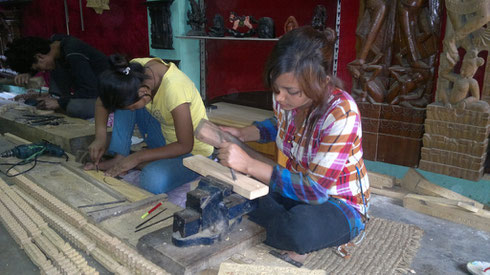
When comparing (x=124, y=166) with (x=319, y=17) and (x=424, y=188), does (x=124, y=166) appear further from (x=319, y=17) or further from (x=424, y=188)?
(x=424, y=188)

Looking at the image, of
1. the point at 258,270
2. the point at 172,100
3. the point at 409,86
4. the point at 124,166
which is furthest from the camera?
the point at 409,86

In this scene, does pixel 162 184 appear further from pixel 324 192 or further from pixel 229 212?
pixel 324 192

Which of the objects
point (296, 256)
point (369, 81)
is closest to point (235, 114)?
point (369, 81)

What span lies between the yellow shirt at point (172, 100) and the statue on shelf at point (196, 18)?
169 centimetres

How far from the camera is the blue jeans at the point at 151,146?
2.56 meters

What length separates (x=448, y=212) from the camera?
260 cm

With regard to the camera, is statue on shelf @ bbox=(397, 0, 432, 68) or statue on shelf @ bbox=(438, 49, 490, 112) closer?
statue on shelf @ bbox=(438, 49, 490, 112)

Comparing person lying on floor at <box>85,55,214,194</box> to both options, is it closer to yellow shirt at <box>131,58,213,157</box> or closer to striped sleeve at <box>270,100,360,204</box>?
yellow shirt at <box>131,58,213,157</box>

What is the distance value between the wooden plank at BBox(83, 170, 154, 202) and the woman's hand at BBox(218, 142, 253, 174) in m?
0.73

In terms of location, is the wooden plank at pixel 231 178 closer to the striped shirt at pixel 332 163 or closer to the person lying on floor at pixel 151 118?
the striped shirt at pixel 332 163

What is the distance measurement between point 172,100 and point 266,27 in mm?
1566

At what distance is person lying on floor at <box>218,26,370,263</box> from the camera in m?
1.57

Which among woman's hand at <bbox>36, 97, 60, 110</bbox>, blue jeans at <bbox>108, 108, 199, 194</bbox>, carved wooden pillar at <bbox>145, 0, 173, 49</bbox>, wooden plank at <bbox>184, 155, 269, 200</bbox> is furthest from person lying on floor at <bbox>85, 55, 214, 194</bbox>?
carved wooden pillar at <bbox>145, 0, 173, 49</bbox>

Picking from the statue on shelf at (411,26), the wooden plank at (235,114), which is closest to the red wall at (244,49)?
the wooden plank at (235,114)
